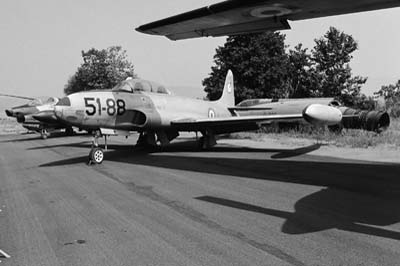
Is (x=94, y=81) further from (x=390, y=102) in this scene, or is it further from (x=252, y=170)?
(x=252, y=170)

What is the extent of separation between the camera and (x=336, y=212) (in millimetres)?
5336

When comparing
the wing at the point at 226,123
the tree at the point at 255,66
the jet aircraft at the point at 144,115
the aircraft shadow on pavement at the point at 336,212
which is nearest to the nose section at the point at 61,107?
the jet aircraft at the point at 144,115

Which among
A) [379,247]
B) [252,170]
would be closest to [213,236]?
[379,247]

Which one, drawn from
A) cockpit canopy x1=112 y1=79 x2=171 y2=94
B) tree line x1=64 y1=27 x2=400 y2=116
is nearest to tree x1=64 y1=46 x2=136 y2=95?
tree line x1=64 y1=27 x2=400 y2=116

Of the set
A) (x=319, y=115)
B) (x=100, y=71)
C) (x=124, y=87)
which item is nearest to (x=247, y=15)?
(x=319, y=115)

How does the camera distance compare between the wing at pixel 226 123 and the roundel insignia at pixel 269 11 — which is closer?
the roundel insignia at pixel 269 11

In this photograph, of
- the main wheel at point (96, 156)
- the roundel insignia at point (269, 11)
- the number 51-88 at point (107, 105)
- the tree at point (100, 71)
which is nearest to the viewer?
the roundel insignia at point (269, 11)

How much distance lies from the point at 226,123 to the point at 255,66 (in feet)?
60.0

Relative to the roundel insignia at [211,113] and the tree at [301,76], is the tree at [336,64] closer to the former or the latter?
the tree at [301,76]

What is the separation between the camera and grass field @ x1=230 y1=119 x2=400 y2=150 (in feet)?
45.2

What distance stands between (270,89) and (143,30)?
2222 cm

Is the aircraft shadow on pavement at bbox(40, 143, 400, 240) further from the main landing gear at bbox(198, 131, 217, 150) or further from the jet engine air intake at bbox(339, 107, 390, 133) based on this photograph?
the jet engine air intake at bbox(339, 107, 390, 133)

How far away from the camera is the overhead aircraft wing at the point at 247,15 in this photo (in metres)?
7.39

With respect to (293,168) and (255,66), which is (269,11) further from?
(255,66)
